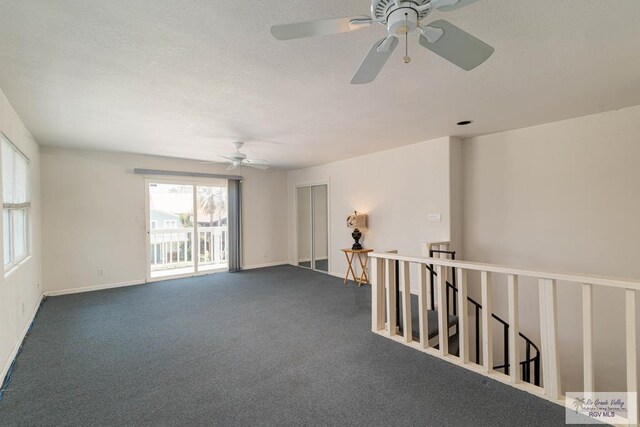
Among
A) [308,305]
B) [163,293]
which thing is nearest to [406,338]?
[308,305]

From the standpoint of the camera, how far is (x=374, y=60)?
152 cm

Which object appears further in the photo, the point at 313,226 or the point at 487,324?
the point at 313,226

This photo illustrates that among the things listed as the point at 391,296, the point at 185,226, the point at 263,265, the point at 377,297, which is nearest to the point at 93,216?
the point at 185,226

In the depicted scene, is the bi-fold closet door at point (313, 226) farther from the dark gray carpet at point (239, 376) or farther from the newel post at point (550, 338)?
the newel post at point (550, 338)

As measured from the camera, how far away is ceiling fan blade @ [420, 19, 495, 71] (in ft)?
4.22

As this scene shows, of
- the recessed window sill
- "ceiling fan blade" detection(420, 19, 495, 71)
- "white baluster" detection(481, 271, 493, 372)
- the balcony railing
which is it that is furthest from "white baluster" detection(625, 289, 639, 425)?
the balcony railing

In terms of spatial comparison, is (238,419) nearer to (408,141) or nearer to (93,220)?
(408,141)

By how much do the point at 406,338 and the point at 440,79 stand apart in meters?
2.36

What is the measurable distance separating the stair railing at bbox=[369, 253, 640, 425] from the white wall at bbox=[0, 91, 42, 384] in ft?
11.0

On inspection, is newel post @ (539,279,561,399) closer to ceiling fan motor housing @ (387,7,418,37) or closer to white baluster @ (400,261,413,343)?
white baluster @ (400,261,413,343)

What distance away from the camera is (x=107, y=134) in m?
3.89

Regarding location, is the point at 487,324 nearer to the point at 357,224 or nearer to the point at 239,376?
the point at 239,376

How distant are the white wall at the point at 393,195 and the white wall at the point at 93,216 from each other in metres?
3.04

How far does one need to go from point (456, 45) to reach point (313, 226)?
5422 mm
